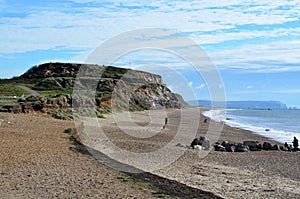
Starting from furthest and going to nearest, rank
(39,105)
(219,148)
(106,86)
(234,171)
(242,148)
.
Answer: (106,86)
(39,105)
(242,148)
(219,148)
(234,171)

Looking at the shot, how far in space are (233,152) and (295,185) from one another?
26.8 feet

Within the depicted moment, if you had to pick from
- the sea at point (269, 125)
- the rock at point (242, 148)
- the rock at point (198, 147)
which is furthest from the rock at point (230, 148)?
the sea at point (269, 125)

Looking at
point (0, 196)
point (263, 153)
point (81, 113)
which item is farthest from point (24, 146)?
point (81, 113)

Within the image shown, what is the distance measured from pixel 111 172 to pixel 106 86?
6786 cm

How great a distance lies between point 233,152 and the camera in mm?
21906

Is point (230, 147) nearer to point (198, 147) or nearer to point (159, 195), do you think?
point (198, 147)

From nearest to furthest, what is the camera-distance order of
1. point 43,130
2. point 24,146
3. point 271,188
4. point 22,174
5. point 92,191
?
point 92,191 → point 22,174 → point 271,188 → point 24,146 → point 43,130

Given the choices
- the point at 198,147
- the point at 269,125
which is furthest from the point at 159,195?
the point at 269,125

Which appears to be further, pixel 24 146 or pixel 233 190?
pixel 24 146

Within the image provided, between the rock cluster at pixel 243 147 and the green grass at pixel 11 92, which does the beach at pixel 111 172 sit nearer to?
the rock cluster at pixel 243 147

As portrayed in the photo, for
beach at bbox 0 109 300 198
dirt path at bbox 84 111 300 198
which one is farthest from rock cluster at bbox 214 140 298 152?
beach at bbox 0 109 300 198

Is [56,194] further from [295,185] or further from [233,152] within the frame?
[233,152]

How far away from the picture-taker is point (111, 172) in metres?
13.3

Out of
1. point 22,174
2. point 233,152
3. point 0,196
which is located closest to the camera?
point 0,196
